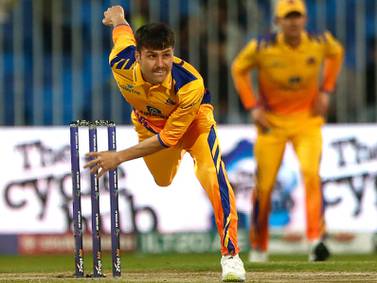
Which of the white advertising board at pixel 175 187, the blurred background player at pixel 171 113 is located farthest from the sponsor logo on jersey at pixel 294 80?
the blurred background player at pixel 171 113

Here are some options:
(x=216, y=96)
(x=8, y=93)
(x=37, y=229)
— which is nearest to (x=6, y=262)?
(x=37, y=229)

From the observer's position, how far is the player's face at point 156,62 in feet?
25.0

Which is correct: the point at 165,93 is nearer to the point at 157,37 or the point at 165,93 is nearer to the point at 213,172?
the point at 157,37

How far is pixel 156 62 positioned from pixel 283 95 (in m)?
4.07

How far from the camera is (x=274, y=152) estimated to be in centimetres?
1138

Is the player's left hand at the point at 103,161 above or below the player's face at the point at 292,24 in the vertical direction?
below

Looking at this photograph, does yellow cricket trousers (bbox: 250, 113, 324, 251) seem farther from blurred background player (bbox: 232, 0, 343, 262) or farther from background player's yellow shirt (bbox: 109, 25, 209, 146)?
background player's yellow shirt (bbox: 109, 25, 209, 146)

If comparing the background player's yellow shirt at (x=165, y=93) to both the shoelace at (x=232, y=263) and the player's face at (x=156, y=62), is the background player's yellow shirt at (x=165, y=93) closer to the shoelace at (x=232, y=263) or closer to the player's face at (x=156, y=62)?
the player's face at (x=156, y=62)

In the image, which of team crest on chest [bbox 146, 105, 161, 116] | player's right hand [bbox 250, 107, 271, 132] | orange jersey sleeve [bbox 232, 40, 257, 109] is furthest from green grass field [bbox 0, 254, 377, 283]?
orange jersey sleeve [bbox 232, 40, 257, 109]

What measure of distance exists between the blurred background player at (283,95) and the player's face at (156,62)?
11.8ft

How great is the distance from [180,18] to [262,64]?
2800 millimetres

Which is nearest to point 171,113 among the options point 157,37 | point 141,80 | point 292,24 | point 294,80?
point 141,80

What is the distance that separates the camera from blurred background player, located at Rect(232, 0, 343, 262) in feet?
37.2

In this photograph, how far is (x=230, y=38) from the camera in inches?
559
